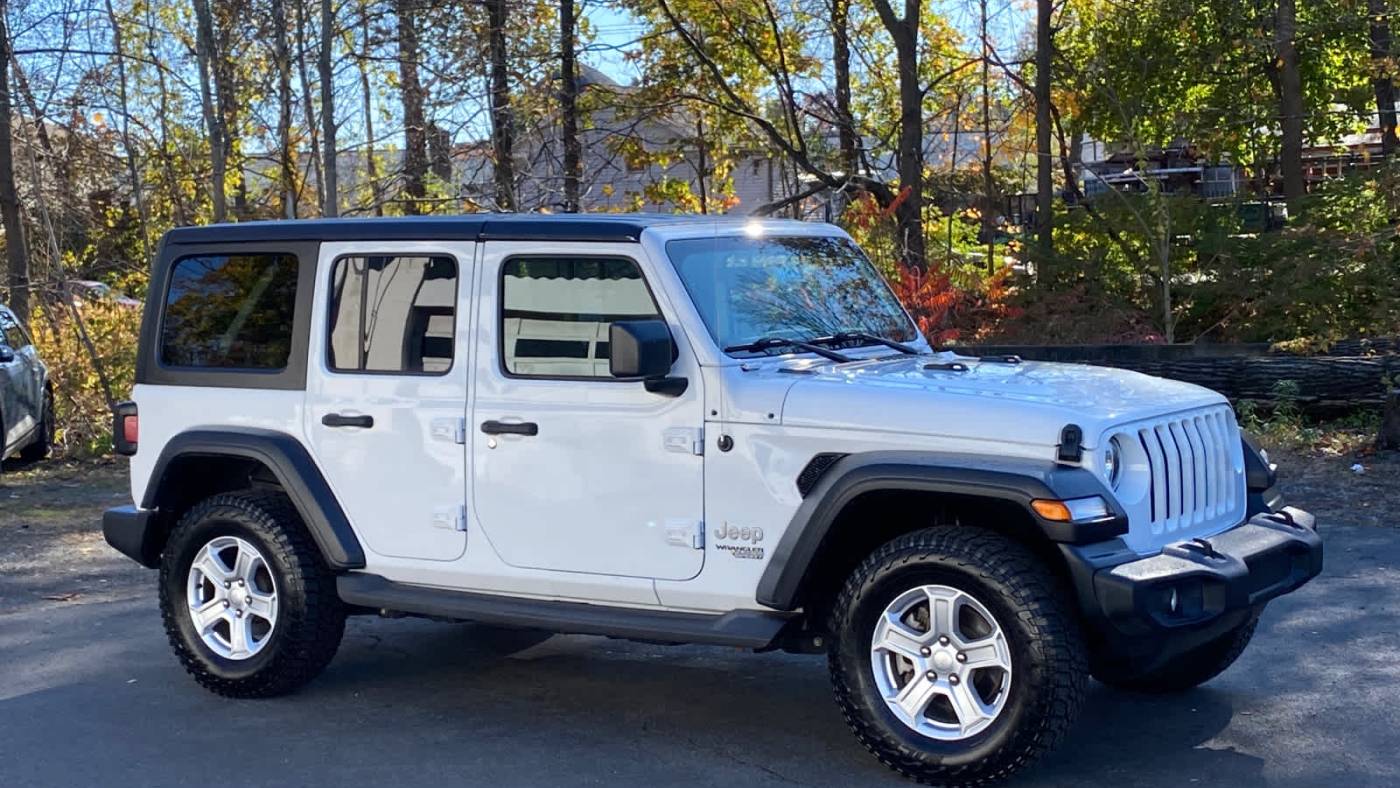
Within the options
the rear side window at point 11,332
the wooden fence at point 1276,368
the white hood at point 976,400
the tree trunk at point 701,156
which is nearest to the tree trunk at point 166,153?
the rear side window at point 11,332

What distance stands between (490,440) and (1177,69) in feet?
63.0

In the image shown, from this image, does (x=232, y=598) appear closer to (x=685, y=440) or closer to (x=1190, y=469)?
(x=685, y=440)

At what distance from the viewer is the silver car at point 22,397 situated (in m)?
13.5

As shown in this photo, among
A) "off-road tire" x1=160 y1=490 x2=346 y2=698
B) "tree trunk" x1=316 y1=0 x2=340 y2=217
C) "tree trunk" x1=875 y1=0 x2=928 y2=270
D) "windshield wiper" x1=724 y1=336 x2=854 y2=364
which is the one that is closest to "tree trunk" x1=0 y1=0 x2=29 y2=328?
"tree trunk" x1=316 y1=0 x2=340 y2=217

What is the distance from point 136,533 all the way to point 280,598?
0.90 m

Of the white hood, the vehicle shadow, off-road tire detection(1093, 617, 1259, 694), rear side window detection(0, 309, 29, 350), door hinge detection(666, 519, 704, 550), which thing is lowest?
the vehicle shadow

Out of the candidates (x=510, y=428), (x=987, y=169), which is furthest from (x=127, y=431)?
(x=987, y=169)

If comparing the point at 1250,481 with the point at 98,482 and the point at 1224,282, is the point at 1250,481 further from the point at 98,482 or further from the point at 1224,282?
the point at 1224,282

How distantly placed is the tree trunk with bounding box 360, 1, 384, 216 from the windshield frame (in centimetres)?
1078

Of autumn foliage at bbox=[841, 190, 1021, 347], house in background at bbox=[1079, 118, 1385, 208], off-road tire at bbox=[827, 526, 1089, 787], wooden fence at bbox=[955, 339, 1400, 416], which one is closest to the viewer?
off-road tire at bbox=[827, 526, 1089, 787]

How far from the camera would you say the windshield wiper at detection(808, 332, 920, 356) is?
19.6ft

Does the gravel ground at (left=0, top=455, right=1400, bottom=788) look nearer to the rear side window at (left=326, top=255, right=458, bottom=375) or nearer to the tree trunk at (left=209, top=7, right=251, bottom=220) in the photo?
the rear side window at (left=326, top=255, right=458, bottom=375)

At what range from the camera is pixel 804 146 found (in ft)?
70.6

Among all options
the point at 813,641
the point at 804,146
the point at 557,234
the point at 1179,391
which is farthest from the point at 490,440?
the point at 804,146
